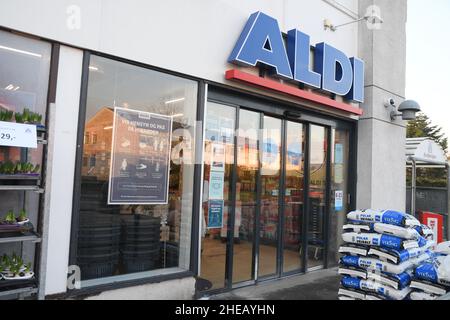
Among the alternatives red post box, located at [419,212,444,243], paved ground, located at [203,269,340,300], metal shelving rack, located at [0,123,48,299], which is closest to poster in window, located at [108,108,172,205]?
metal shelving rack, located at [0,123,48,299]

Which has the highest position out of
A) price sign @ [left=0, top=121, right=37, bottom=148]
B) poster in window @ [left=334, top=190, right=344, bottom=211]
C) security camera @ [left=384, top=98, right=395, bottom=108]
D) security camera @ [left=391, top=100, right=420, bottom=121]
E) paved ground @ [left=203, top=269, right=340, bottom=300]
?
security camera @ [left=384, top=98, right=395, bottom=108]

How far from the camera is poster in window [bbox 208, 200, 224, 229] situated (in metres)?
5.03

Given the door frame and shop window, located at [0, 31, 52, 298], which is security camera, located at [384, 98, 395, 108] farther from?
shop window, located at [0, 31, 52, 298]

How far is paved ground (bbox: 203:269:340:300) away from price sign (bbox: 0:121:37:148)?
2957mm

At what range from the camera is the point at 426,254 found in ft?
13.4

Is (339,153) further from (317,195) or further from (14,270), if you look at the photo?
(14,270)

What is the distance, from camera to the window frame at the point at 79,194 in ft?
12.1

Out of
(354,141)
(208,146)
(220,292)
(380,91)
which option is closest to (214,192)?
(208,146)

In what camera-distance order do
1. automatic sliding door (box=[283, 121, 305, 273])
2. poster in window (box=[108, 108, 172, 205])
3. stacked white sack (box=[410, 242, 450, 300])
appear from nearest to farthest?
stacked white sack (box=[410, 242, 450, 300])
poster in window (box=[108, 108, 172, 205])
automatic sliding door (box=[283, 121, 305, 273])

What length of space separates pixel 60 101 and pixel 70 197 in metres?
0.92

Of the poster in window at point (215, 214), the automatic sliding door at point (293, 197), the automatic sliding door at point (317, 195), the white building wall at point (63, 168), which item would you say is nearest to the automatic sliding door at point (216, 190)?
the poster in window at point (215, 214)

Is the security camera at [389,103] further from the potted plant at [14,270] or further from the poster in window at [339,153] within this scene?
the potted plant at [14,270]

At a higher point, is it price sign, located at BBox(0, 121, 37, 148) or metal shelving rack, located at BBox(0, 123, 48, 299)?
price sign, located at BBox(0, 121, 37, 148)
